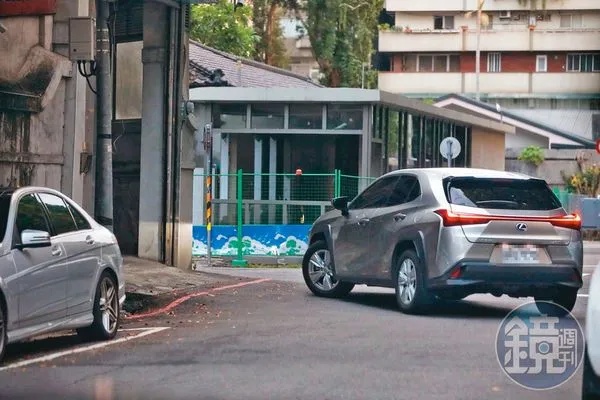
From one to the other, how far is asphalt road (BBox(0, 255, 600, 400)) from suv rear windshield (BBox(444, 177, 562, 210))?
3.98 ft

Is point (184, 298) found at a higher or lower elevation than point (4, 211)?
lower

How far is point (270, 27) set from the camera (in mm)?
57500

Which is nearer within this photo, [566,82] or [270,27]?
[270,27]

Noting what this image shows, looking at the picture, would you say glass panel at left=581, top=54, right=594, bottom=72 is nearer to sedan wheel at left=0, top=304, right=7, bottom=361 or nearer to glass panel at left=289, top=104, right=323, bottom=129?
glass panel at left=289, top=104, right=323, bottom=129

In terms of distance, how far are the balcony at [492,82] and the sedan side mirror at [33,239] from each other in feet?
180

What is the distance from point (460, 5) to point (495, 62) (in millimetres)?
3358

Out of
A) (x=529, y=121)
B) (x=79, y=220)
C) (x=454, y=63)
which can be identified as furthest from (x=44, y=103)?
(x=454, y=63)

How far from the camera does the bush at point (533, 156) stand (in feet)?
178

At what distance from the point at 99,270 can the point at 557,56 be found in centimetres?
5541

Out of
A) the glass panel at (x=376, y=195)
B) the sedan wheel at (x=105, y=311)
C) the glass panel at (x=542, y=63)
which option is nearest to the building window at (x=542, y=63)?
the glass panel at (x=542, y=63)

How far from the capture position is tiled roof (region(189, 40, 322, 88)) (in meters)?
32.8

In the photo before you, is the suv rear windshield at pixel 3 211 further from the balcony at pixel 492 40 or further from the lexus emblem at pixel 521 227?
the balcony at pixel 492 40

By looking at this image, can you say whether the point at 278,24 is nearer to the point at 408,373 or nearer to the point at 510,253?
the point at 510,253

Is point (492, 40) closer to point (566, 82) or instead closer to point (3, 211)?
point (566, 82)
